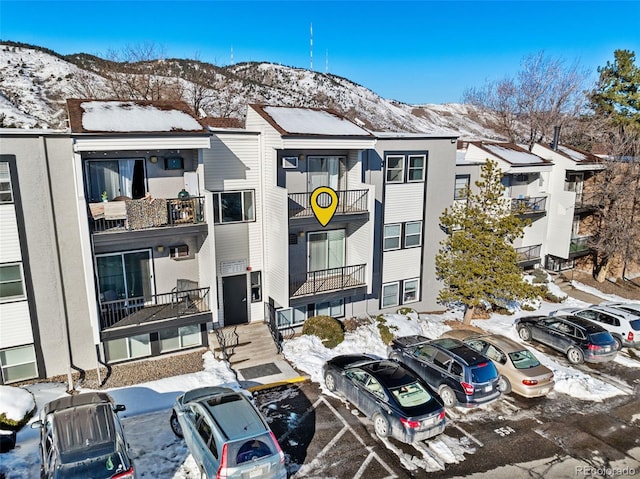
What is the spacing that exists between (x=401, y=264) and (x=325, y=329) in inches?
223

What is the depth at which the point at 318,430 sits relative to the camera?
13102 mm

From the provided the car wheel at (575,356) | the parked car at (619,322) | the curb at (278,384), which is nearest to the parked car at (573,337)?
the car wheel at (575,356)

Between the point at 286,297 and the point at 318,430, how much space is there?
5.74 m

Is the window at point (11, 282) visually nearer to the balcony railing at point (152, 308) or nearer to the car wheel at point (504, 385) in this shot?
the balcony railing at point (152, 308)

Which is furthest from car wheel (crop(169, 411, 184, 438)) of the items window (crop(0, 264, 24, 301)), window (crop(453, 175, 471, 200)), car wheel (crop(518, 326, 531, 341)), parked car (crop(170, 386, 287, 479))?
window (crop(453, 175, 471, 200))

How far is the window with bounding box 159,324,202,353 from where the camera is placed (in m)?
17.0

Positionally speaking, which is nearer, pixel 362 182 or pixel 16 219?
pixel 16 219

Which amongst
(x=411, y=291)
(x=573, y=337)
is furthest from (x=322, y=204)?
(x=573, y=337)

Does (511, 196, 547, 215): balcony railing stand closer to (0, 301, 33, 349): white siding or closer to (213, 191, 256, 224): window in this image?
(213, 191, 256, 224): window

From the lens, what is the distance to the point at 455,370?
47.9ft

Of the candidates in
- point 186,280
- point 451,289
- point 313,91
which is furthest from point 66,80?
point 451,289

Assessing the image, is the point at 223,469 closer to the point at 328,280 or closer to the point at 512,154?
the point at 328,280

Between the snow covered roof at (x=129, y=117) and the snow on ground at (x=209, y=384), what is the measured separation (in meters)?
8.59

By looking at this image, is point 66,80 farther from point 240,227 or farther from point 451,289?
point 451,289
